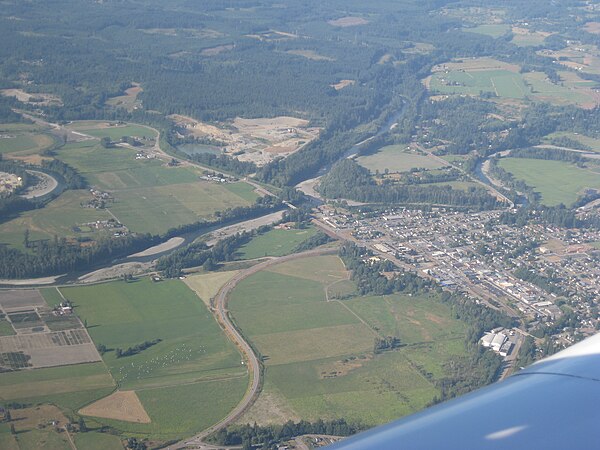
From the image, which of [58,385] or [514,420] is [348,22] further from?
[514,420]

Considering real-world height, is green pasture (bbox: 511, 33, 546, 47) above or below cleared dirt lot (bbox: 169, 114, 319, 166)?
below

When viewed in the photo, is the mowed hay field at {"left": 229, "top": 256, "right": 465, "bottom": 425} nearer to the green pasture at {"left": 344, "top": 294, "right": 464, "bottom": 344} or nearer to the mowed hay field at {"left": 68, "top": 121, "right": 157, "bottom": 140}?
the green pasture at {"left": 344, "top": 294, "right": 464, "bottom": 344}

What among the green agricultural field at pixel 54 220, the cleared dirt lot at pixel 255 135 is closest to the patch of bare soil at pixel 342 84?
the cleared dirt lot at pixel 255 135

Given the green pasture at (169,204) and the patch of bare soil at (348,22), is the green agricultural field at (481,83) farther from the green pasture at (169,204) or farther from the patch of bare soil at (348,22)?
the green pasture at (169,204)

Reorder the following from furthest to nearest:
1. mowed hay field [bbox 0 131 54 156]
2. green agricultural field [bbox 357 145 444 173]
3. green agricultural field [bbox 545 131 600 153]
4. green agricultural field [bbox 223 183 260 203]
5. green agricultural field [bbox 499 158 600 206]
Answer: green agricultural field [bbox 545 131 600 153], green agricultural field [bbox 357 145 444 173], mowed hay field [bbox 0 131 54 156], green agricultural field [bbox 499 158 600 206], green agricultural field [bbox 223 183 260 203]

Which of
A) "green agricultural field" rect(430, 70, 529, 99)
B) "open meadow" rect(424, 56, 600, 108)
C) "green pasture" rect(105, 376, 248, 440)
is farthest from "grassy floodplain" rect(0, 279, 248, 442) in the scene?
"open meadow" rect(424, 56, 600, 108)

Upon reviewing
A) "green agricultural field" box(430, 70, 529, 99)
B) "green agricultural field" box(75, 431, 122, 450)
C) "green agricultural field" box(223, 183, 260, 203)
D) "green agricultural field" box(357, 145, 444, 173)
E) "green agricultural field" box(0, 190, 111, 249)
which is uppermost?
"green agricultural field" box(75, 431, 122, 450)

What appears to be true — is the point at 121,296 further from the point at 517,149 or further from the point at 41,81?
the point at 41,81
